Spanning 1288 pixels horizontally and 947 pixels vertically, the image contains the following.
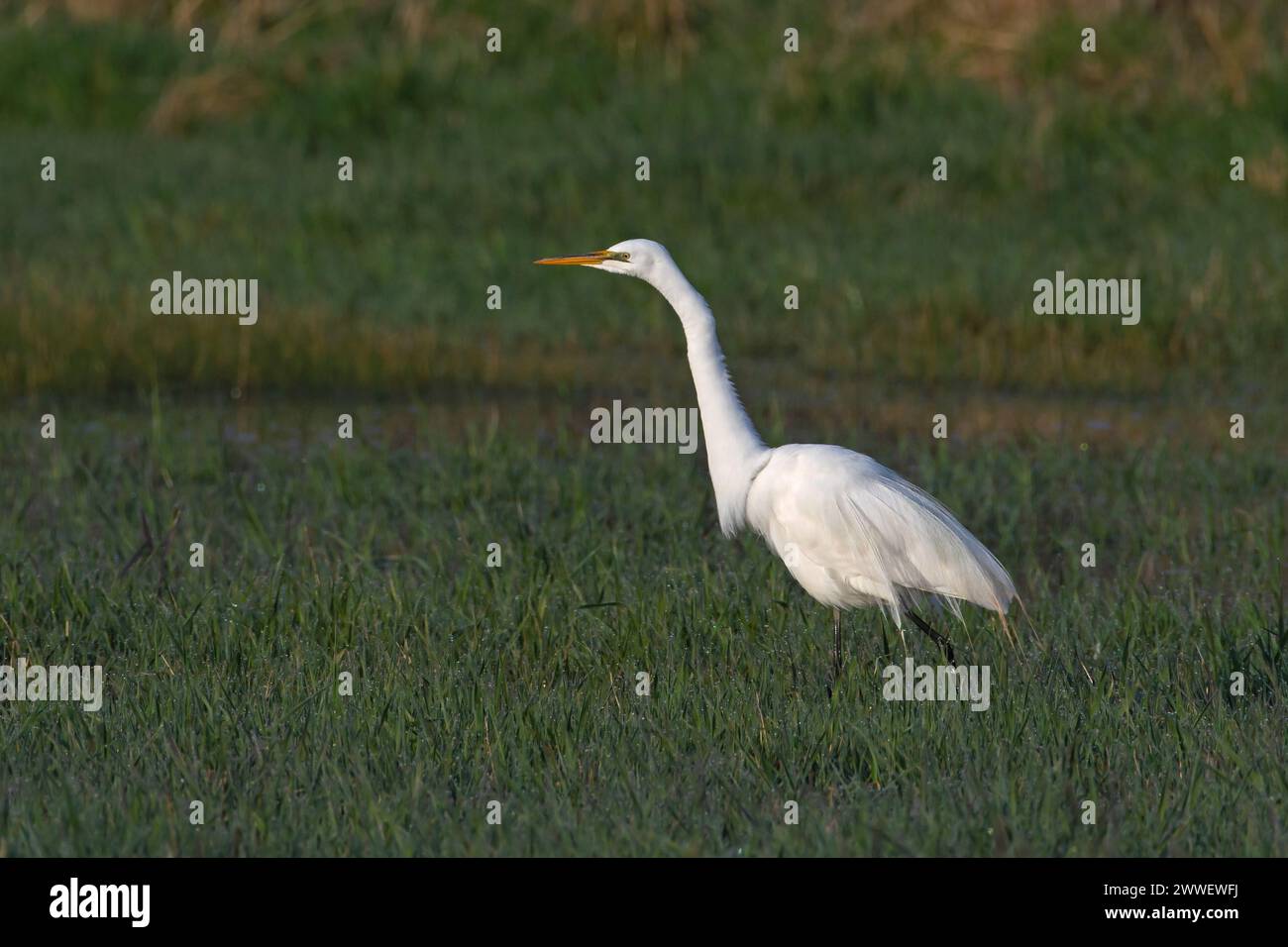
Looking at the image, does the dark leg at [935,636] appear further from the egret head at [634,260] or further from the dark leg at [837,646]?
the egret head at [634,260]

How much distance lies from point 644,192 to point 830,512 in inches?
385

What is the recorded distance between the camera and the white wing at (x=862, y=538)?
22.4 feet

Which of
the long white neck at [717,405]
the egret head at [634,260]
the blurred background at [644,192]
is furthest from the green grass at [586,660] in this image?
the blurred background at [644,192]

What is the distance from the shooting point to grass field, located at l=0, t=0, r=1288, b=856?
561cm

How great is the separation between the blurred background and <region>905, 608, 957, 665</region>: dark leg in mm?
5297

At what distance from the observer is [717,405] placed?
7.00 meters

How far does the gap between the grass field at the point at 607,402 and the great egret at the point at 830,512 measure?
0.27 meters

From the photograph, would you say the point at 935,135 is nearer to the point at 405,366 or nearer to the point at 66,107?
the point at 405,366

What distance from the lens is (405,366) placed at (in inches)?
503

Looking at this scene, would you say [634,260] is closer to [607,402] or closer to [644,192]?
[607,402]

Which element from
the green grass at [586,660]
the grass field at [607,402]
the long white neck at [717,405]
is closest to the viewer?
the green grass at [586,660]
